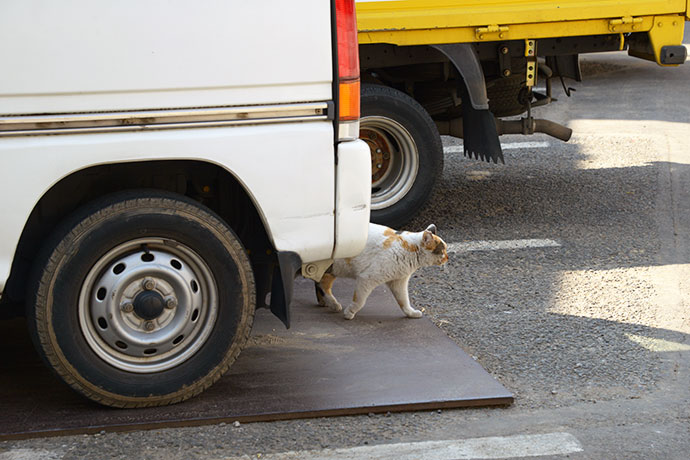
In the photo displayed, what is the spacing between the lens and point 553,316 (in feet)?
18.2

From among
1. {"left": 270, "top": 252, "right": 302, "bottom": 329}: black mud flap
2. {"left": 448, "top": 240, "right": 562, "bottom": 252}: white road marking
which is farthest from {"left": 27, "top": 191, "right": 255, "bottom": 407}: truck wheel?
{"left": 448, "top": 240, "right": 562, "bottom": 252}: white road marking

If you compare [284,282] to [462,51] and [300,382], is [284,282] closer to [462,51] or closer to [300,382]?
[300,382]

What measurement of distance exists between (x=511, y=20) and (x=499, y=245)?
1.66 meters

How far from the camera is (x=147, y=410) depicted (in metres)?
4.20

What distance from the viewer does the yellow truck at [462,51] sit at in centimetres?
699

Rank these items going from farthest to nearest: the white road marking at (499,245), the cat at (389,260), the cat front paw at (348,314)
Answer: the white road marking at (499,245) → the cat front paw at (348,314) → the cat at (389,260)

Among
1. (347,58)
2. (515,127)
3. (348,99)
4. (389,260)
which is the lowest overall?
(389,260)

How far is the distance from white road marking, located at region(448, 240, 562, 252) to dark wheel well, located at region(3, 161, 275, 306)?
2.66 meters

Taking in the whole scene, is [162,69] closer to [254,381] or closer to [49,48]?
[49,48]

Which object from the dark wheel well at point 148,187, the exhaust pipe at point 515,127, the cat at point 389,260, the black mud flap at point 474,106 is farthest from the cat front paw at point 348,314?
the exhaust pipe at point 515,127

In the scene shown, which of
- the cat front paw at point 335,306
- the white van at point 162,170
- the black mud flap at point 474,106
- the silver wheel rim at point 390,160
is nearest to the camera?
the white van at point 162,170

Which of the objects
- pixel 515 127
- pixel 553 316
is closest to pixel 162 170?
pixel 553 316

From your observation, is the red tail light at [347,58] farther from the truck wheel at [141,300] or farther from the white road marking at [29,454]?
the white road marking at [29,454]

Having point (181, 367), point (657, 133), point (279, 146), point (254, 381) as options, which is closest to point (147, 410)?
point (181, 367)
